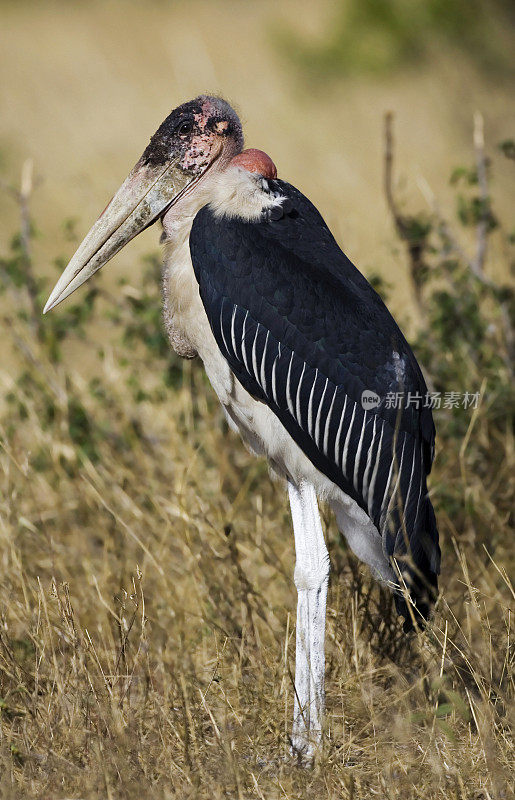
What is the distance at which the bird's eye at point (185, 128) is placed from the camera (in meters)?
3.34

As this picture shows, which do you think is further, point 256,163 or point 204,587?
point 204,587

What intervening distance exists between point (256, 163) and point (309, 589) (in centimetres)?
133

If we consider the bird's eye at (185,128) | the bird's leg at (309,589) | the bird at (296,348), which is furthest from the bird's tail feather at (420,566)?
the bird's eye at (185,128)

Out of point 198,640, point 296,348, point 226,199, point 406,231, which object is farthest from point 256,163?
point 406,231

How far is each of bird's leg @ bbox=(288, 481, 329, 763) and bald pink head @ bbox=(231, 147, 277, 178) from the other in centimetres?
97

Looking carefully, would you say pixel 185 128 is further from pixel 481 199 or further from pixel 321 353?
pixel 481 199

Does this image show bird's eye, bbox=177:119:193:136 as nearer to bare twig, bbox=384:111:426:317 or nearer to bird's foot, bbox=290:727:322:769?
bare twig, bbox=384:111:426:317

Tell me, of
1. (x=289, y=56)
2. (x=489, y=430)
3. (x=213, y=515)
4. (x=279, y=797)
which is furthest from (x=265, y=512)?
(x=289, y=56)

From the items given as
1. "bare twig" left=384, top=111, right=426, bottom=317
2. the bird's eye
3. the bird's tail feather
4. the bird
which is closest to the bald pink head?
the bird

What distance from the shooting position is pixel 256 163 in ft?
10.9

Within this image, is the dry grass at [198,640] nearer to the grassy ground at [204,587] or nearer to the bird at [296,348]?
the grassy ground at [204,587]

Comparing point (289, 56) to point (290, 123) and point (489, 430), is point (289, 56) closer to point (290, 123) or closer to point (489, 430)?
point (290, 123)

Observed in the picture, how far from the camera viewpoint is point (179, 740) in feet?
9.55

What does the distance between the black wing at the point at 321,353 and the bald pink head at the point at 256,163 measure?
0.05m
